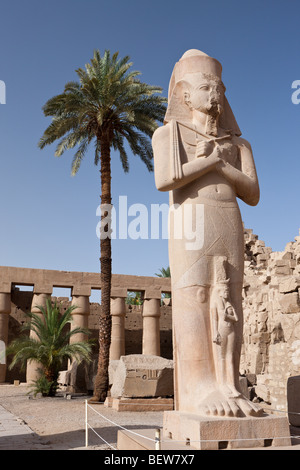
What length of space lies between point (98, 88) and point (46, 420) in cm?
964

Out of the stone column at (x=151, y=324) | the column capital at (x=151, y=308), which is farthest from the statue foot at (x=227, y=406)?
the column capital at (x=151, y=308)

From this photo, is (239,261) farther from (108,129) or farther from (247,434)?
(108,129)

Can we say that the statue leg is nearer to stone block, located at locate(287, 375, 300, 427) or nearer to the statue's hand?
the statue's hand

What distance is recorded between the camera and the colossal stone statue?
12.4ft

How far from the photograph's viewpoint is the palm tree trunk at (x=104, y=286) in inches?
527

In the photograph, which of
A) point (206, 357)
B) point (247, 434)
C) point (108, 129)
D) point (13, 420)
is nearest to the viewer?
point (247, 434)

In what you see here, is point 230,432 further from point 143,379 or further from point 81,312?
point 81,312

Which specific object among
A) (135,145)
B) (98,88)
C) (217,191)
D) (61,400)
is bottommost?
(61,400)

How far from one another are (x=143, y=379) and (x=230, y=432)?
28.2 ft

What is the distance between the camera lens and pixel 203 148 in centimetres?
422

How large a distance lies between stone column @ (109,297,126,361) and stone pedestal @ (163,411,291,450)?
1817 cm

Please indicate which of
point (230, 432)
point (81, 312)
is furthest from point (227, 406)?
point (81, 312)

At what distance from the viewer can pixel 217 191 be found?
4.21 m

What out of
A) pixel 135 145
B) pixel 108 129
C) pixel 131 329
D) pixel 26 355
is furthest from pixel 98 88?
pixel 131 329
